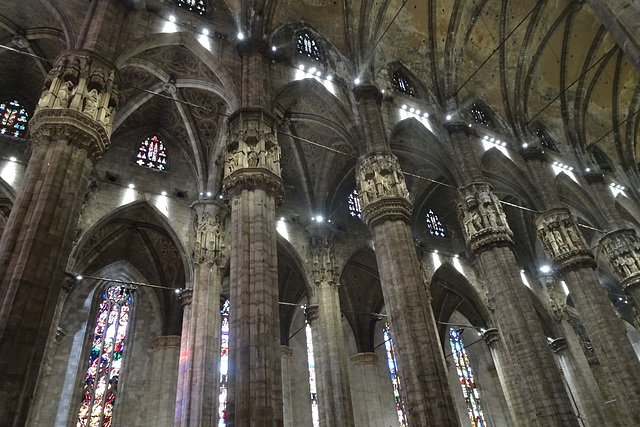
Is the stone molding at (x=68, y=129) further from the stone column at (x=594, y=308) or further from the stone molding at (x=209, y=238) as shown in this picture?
the stone column at (x=594, y=308)

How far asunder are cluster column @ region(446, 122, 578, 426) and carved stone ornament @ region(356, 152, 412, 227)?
331cm

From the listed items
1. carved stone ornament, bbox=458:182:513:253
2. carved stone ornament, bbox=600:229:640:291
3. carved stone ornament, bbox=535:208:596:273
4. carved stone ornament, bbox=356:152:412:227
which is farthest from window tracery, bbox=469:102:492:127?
carved stone ornament, bbox=356:152:412:227

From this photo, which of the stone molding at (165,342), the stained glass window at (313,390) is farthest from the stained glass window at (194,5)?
the stained glass window at (313,390)

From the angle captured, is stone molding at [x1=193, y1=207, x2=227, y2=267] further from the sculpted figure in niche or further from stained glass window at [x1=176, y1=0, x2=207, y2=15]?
the sculpted figure in niche

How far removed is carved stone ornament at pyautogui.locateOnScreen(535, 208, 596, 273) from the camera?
16203 mm

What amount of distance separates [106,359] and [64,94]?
1253cm

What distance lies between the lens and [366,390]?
70.8ft

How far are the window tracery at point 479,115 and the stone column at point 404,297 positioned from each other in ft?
25.2

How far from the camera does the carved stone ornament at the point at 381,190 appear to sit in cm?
1245

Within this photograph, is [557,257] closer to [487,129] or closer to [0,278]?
[487,129]

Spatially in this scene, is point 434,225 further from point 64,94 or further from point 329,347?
→ point 64,94

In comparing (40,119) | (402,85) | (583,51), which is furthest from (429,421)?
(583,51)

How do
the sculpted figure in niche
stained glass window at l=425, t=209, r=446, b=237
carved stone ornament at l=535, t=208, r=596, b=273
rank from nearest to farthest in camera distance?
the sculpted figure in niche
carved stone ornament at l=535, t=208, r=596, b=273
stained glass window at l=425, t=209, r=446, b=237

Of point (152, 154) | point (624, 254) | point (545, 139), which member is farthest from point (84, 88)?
point (545, 139)
